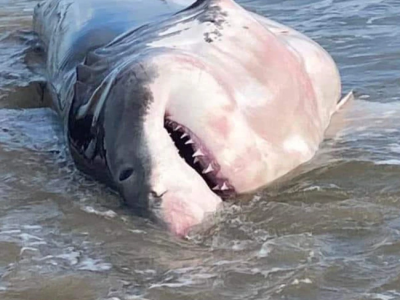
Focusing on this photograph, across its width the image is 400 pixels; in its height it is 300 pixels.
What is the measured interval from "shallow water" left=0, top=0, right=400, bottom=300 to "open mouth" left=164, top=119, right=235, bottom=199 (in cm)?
19

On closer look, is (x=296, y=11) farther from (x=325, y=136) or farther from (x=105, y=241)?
(x=105, y=241)

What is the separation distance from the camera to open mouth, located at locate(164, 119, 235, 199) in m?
3.80

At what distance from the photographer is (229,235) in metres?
3.72

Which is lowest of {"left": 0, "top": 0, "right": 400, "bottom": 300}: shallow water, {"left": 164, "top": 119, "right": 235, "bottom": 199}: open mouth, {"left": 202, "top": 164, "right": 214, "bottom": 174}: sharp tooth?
{"left": 0, "top": 0, "right": 400, "bottom": 300}: shallow water

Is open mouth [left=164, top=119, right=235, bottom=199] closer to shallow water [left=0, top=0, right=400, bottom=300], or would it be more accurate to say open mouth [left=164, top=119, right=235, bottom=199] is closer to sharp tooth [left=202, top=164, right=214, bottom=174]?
sharp tooth [left=202, top=164, right=214, bottom=174]

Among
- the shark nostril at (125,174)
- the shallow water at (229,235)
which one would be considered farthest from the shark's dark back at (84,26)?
the shark nostril at (125,174)

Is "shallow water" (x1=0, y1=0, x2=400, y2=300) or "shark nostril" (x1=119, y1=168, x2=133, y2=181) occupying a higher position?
"shark nostril" (x1=119, y1=168, x2=133, y2=181)

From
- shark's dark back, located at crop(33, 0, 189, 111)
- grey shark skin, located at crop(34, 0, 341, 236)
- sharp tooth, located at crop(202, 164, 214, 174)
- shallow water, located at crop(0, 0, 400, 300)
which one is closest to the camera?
shallow water, located at crop(0, 0, 400, 300)

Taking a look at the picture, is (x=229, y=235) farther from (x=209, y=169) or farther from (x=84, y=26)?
(x=84, y=26)

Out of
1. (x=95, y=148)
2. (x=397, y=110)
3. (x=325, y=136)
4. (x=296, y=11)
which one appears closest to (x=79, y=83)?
(x=95, y=148)

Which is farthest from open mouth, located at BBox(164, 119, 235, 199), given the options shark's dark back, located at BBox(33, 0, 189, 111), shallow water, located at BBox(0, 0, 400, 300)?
shark's dark back, located at BBox(33, 0, 189, 111)

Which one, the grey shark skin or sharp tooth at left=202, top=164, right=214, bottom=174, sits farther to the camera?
sharp tooth at left=202, top=164, right=214, bottom=174

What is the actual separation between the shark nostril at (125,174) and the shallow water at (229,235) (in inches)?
6.1

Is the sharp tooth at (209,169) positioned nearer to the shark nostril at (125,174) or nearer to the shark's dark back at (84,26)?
the shark nostril at (125,174)
